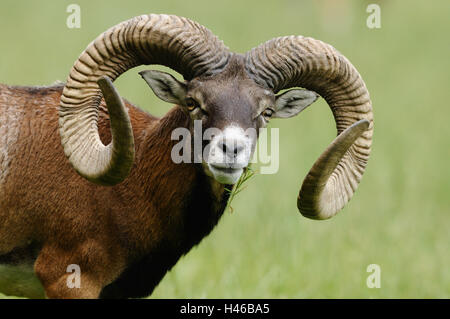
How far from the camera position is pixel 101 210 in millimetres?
9102

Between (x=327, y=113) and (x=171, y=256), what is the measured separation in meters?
15.0

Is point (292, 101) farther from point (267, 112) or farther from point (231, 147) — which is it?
point (231, 147)

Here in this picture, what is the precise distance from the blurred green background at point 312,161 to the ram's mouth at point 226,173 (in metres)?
3.76

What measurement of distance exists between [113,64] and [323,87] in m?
2.32

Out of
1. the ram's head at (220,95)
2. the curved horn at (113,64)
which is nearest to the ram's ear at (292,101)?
the ram's head at (220,95)

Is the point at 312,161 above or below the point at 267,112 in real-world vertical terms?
below

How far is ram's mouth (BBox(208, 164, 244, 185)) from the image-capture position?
325 inches

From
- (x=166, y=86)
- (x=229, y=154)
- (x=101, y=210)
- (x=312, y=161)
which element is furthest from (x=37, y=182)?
(x=312, y=161)

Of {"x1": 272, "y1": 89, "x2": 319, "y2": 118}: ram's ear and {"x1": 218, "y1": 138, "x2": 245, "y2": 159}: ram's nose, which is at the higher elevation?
{"x1": 272, "y1": 89, "x2": 319, "y2": 118}: ram's ear

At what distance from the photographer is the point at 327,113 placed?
23.8 m

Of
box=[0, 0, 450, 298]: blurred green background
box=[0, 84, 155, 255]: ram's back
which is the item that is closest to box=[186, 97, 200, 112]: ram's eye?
box=[0, 84, 155, 255]: ram's back

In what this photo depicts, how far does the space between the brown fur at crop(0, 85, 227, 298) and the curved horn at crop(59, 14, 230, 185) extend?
0.57m

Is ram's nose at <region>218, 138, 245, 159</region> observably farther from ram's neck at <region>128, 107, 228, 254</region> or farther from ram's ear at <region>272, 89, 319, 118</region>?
ram's ear at <region>272, 89, 319, 118</region>
